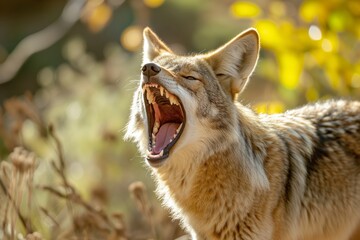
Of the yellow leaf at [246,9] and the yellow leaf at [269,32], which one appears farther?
the yellow leaf at [246,9]

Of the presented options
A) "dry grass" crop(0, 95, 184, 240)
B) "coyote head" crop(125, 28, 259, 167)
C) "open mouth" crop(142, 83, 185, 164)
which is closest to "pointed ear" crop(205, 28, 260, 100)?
"coyote head" crop(125, 28, 259, 167)

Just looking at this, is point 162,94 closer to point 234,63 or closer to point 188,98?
point 188,98

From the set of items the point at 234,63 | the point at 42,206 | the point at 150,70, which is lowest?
the point at 42,206

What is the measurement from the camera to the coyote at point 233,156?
15.4ft

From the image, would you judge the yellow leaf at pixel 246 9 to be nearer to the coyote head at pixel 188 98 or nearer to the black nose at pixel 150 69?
the coyote head at pixel 188 98

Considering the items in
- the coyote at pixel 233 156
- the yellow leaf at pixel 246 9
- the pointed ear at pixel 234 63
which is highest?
the yellow leaf at pixel 246 9

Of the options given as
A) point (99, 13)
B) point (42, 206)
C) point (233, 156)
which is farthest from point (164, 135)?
point (99, 13)

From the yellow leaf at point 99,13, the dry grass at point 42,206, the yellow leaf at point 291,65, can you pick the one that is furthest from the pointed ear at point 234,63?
the yellow leaf at point 99,13

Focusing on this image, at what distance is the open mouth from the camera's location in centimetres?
470

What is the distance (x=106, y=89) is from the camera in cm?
1142

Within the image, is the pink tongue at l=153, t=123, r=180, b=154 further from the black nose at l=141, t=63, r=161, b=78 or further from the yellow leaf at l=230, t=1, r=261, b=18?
the yellow leaf at l=230, t=1, r=261, b=18

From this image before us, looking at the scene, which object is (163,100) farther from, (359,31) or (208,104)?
(359,31)

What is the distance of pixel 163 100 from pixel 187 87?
298 millimetres

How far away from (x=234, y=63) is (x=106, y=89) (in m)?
6.64
